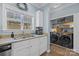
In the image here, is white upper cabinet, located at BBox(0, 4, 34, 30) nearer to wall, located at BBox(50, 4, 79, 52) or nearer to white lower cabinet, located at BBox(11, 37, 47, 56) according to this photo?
white lower cabinet, located at BBox(11, 37, 47, 56)

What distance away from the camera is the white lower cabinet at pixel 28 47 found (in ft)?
5.18

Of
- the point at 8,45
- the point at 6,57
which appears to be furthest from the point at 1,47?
the point at 6,57

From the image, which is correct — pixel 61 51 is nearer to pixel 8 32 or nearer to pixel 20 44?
pixel 20 44

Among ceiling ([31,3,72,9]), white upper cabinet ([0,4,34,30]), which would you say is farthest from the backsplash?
ceiling ([31,3,72,9])

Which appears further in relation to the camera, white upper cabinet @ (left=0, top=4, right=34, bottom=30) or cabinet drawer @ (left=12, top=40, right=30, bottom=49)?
white upper cabinet @ (left=0, top=4, right=34, bottom=30)

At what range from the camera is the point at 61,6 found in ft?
5.74

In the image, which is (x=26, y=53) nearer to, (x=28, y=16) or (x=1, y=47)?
(x=1, y=47)

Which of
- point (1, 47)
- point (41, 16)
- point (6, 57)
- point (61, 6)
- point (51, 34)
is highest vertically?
point (61, 6)

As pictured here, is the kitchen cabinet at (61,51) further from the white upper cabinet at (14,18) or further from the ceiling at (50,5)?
the ceiling at (50,5)

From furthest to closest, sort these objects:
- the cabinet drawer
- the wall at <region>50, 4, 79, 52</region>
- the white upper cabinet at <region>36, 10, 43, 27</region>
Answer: the white upper cabinet at <region>36, 10, 43, 27</region>, the wall at <region>50, 4, 79, 52</region>, the cabinet drawer

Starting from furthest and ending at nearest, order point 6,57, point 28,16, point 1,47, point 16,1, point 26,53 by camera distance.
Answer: point 28,16
point 26,53
point 16,1
point 6,57
point 1,47

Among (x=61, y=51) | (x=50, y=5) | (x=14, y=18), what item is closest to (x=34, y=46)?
(x=61, y=51)

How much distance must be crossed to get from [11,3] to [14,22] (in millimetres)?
389

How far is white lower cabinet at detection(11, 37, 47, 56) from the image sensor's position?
1580 mm
